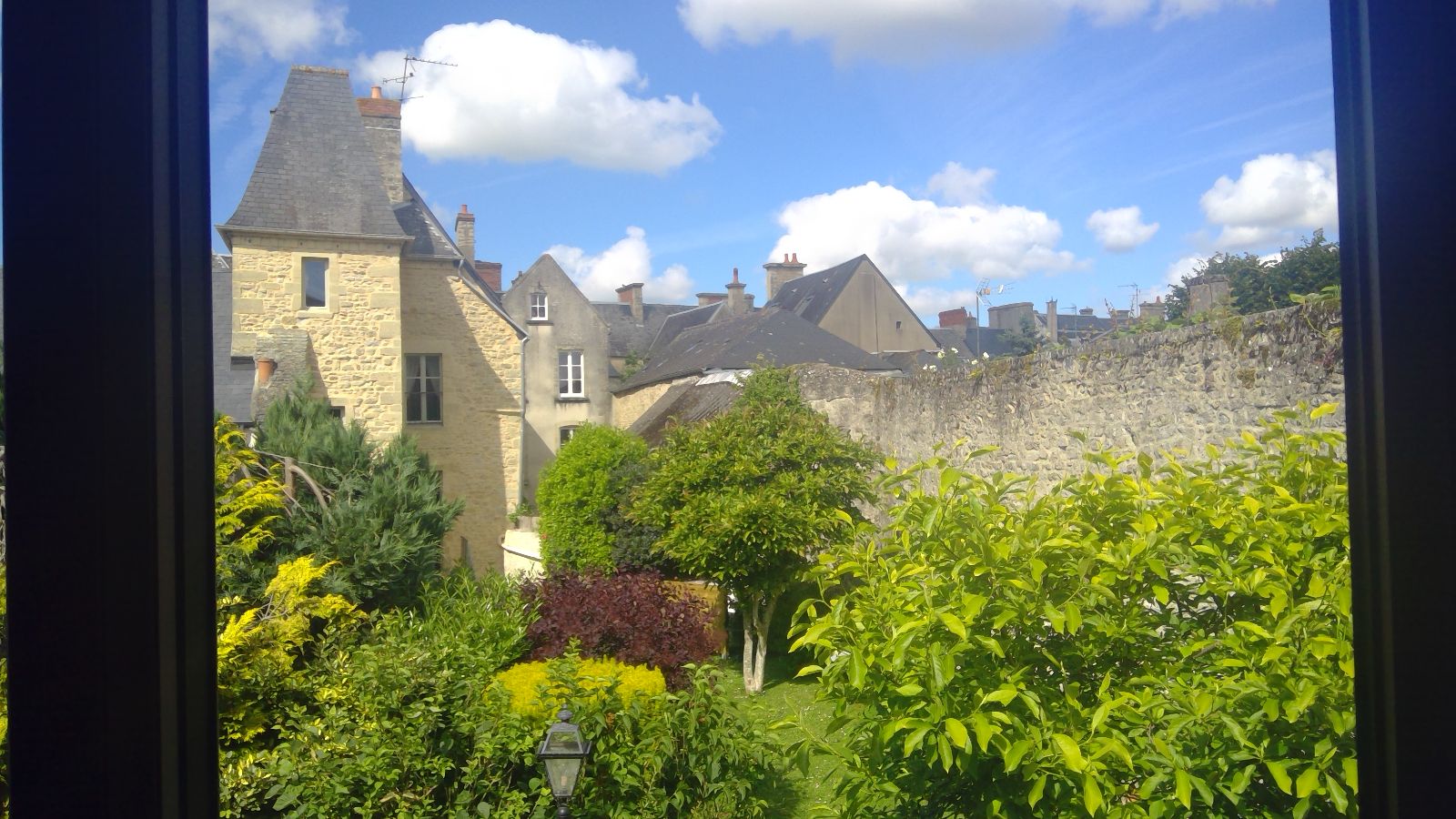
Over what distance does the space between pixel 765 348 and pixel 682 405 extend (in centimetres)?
157

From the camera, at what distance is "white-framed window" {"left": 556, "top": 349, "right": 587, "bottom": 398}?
14.4 meters

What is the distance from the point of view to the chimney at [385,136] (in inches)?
231

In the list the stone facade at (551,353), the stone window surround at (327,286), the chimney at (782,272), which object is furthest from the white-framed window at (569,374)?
the stone window surround at (327,286)

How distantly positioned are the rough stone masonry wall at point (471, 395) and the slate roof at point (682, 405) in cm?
182

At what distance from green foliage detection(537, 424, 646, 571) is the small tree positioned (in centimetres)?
204

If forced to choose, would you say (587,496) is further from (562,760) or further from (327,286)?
(562,760)

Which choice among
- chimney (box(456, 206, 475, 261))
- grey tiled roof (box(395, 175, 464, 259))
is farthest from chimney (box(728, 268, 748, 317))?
grey tiled roof (box(395, 175, 464, 259))

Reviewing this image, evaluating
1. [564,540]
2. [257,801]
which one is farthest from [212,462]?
[564,540]

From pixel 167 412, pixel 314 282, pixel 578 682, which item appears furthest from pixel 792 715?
pixel 314 282

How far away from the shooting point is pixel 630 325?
1870cm

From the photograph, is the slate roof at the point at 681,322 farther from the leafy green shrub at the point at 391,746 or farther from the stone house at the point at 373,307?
the leafy green shrub at the point at 391,746

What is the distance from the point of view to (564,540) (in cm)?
934

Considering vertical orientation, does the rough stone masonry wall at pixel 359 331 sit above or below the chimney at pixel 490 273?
below

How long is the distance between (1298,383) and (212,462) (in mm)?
4367
